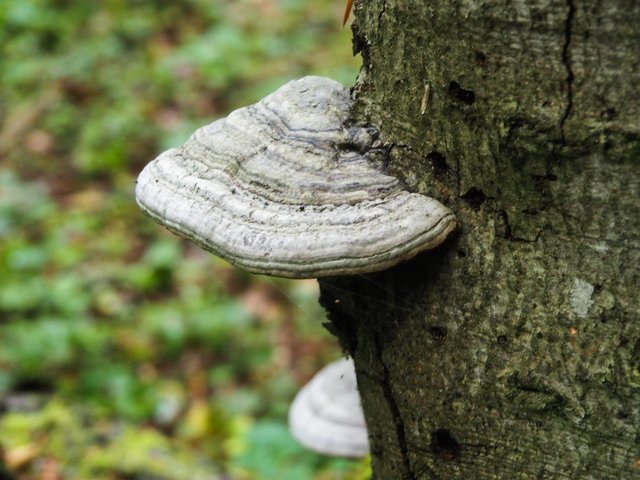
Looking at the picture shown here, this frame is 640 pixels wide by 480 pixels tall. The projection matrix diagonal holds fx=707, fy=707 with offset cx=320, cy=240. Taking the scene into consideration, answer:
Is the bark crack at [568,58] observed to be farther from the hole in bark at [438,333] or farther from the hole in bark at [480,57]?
the hole in bark at [438,333]

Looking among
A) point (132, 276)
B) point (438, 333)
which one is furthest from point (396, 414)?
point (132, 276)

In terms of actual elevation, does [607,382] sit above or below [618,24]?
below

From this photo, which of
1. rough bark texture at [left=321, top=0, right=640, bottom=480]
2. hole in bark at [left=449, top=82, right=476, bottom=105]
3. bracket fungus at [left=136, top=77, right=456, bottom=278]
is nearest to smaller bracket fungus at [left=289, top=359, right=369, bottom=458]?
rough bark texture at [left=321, top=0, right=640, bottom=480]

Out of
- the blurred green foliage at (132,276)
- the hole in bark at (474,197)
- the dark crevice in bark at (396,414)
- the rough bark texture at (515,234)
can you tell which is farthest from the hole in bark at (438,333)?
the blurred green foliage at (132,276)

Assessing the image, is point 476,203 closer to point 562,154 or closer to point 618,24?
point 562,154

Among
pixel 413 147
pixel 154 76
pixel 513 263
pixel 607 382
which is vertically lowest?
pixel 607 382

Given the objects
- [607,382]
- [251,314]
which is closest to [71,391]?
[251,314]

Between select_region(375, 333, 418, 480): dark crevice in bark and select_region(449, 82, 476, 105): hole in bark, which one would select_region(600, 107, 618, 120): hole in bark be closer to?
select_region(449, 82, 476, 105): hole in bark
